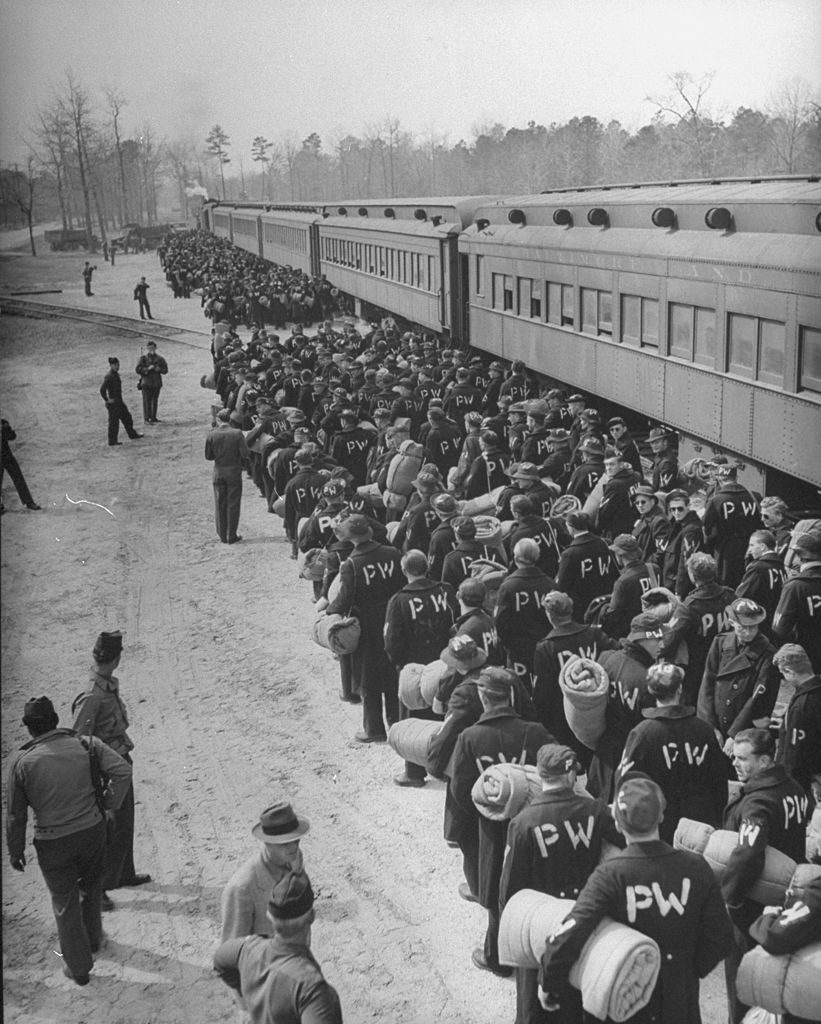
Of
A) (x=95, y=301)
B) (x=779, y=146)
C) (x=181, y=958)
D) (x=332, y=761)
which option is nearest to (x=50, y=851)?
(x=181, y=958)

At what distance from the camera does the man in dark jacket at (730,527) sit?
8.69m

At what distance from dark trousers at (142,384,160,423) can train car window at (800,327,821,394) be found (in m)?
12.8

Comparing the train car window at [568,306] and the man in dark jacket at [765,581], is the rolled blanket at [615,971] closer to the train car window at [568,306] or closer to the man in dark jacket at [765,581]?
the man in dark jacket at [765,581]

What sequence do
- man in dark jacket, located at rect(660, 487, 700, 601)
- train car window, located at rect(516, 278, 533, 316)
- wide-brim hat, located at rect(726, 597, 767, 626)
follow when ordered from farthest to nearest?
train car window, located at rect(516, 278, 533, 316)
man in dark jacket, located at rect(660, 487, 700, 601)
wide-brim hat, located at rect(726, 597, 767, 626)

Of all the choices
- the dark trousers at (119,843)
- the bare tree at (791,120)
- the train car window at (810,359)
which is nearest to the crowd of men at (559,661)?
the train car window at (810,359)

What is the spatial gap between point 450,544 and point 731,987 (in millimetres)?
4292

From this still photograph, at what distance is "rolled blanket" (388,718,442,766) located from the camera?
6297 millimetres

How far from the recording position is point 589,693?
5.87 metres

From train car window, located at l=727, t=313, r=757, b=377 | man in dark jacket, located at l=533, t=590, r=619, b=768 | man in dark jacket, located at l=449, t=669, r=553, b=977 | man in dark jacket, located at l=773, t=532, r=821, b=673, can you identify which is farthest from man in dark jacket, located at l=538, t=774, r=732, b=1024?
train car window, located at l=727, t=313, r=757, b=377

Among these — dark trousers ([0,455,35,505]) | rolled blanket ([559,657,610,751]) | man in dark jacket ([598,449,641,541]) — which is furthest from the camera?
dark trousers ([0,455,35,505])

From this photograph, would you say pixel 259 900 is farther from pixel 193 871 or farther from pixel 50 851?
pixel 193 871

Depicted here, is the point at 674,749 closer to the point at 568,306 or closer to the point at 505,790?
the point at 505,790

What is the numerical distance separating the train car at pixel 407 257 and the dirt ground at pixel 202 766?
748cm

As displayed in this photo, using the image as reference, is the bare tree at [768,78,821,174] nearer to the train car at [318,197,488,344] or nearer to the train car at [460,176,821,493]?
the train car at [318,197,488,344]
